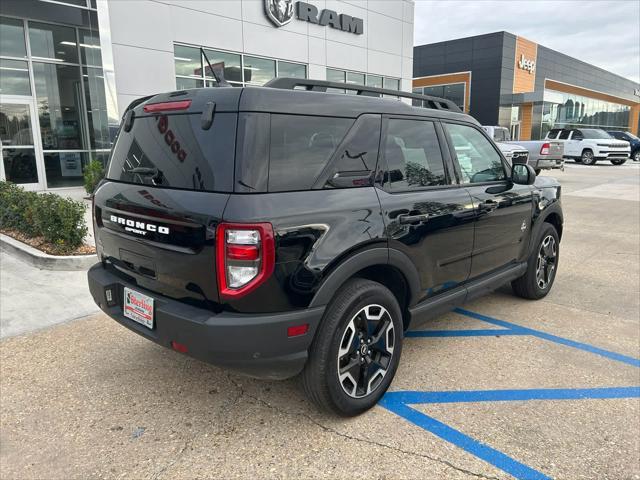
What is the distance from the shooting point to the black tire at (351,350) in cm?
259

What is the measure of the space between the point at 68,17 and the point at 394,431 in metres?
13.0

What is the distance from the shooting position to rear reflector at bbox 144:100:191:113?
266 cm

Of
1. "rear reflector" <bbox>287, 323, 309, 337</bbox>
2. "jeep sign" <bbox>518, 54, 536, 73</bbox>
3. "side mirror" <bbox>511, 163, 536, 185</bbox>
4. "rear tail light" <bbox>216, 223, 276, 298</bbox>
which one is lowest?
"rear reflector" <bbox>287, 323, 309, 337</bbox>

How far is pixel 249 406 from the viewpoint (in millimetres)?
2994

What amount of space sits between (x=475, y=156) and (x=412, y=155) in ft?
3.22

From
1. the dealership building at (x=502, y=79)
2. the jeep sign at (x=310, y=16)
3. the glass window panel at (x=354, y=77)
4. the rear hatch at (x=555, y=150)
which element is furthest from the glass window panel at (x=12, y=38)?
the dealership building at (x=502, y=79)

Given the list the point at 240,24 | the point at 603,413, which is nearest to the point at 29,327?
the point at 603,413

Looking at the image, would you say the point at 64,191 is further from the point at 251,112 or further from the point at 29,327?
the point at 251,112

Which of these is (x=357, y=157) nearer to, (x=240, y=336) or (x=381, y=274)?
(x=381, y=274)

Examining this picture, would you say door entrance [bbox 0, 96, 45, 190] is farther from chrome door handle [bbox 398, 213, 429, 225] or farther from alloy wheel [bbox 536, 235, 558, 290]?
alloy wheel [bbox 536, 235, 558, 290]

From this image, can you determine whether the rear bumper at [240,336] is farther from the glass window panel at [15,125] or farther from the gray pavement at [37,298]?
the glass window panel at [15,125]

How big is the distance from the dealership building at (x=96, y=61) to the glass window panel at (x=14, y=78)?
22mm

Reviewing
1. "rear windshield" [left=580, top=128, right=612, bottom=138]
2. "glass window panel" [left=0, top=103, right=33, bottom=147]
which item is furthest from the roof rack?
"rear windshield" [left=580, top=128, right=612, bottom=138]

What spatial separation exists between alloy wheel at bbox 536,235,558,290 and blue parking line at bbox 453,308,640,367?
78 cm
